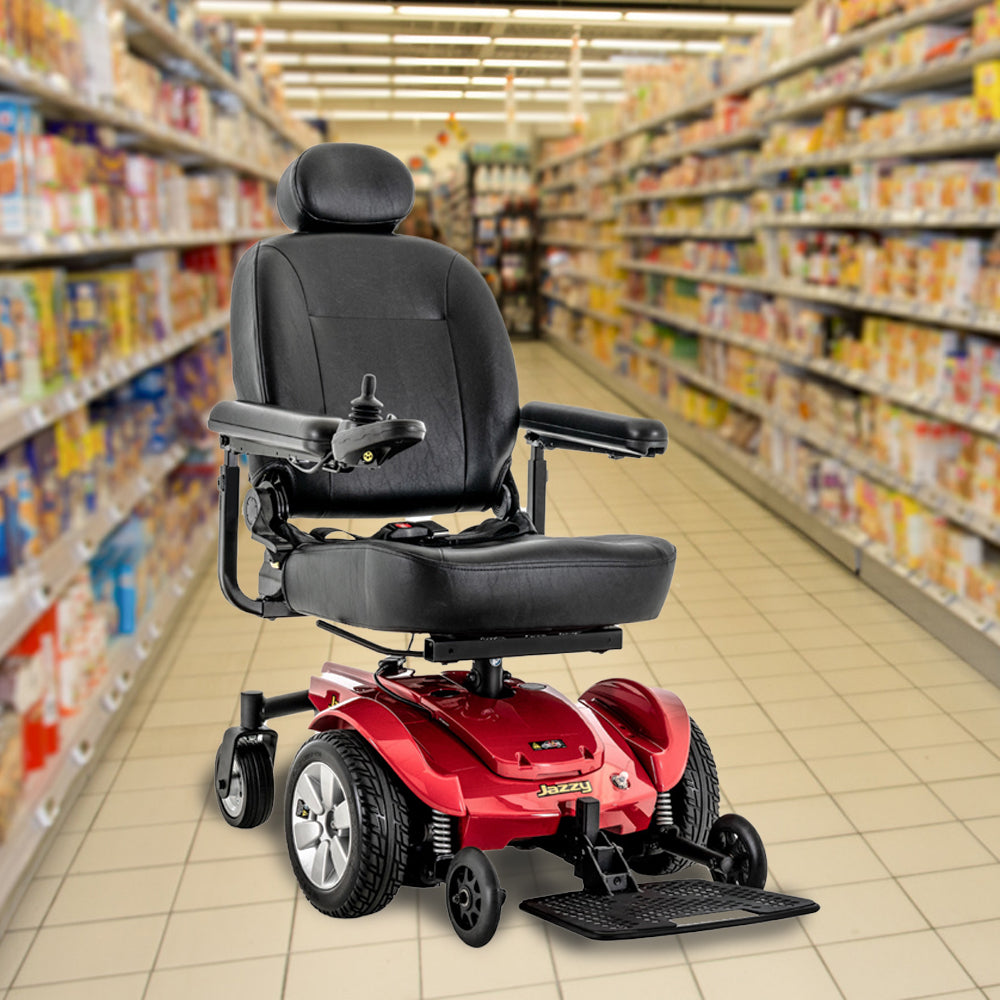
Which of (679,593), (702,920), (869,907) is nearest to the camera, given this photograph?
(702,920)

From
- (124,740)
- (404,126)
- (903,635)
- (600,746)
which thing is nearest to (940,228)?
(903,635)

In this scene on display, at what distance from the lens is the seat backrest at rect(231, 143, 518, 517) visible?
222cm

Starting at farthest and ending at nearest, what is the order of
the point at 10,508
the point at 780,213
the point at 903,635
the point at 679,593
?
the point at 780,213
the point at 679,593
the point at 903,635
the point at 10,508

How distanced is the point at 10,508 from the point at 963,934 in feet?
6.63

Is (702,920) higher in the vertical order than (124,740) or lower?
higher

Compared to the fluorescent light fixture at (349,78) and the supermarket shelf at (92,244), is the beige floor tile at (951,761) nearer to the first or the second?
the supermarket shelf at (92,244)

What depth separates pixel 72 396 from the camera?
2684 millimetres

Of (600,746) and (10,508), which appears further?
(10,508)

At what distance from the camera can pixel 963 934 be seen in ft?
6.61

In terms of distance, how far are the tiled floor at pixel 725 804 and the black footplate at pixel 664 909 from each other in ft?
0.53

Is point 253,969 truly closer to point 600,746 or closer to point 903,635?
point 600,746

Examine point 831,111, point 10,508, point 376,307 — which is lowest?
point 10,508

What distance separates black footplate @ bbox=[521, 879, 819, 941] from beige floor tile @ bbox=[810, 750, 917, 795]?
806mm

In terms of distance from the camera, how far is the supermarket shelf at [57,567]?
86.0 inches
